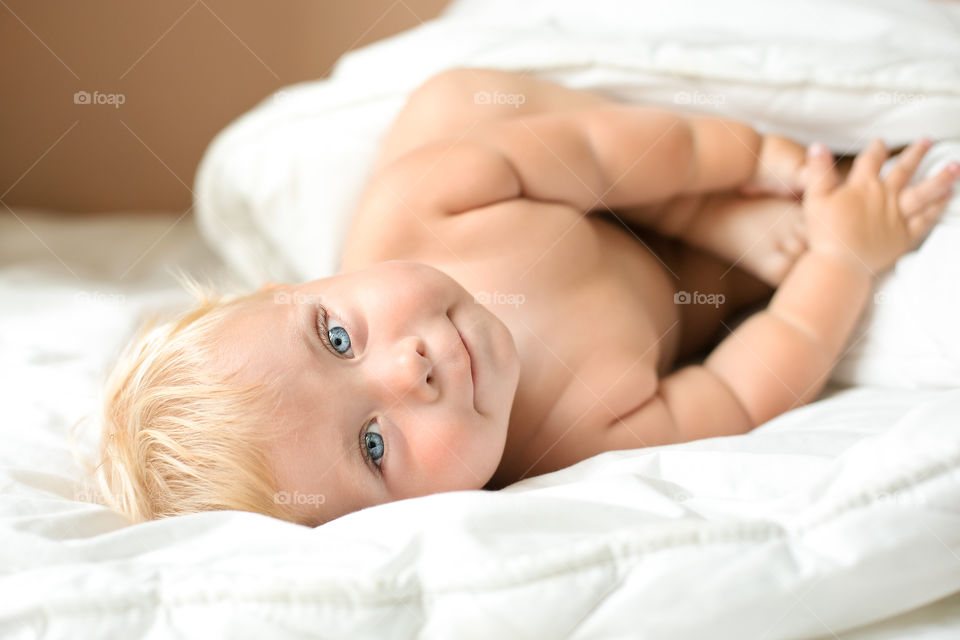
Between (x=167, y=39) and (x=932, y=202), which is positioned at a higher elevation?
(x=167, y=39)

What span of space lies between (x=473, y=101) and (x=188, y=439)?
59cm

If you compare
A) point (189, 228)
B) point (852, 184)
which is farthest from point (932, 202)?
point (189, 228)

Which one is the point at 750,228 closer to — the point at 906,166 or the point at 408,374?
the point at 906,166

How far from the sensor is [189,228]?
1.93 metres

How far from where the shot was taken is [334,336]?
0.82 metres

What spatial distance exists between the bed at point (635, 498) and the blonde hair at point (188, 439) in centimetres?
5

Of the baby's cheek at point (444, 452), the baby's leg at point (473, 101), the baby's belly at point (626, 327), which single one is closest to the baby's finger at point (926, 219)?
the baby's belly at point (626, 327)

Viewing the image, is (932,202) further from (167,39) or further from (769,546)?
(167,39)

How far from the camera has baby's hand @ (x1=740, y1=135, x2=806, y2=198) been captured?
3.49ft

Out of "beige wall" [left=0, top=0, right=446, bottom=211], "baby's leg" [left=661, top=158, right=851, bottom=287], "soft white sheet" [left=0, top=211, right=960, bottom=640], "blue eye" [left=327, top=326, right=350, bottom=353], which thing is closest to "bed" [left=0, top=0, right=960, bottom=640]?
"soft white sheet" [left=0, top=211, right=960, bottom=640]

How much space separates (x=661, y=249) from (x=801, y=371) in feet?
1.07

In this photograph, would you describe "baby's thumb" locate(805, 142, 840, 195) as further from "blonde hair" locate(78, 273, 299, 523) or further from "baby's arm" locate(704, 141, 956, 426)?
"blonde hair" locate(78, 273, 299, 523)

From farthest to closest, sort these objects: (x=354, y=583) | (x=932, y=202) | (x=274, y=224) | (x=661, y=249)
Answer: (x=274, y=224), (x=661, y=249), (x=932, y=202), (x=354, y=583)

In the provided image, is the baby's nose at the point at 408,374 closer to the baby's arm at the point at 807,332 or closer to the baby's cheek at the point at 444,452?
the baby's cheek at the point at 444,452
